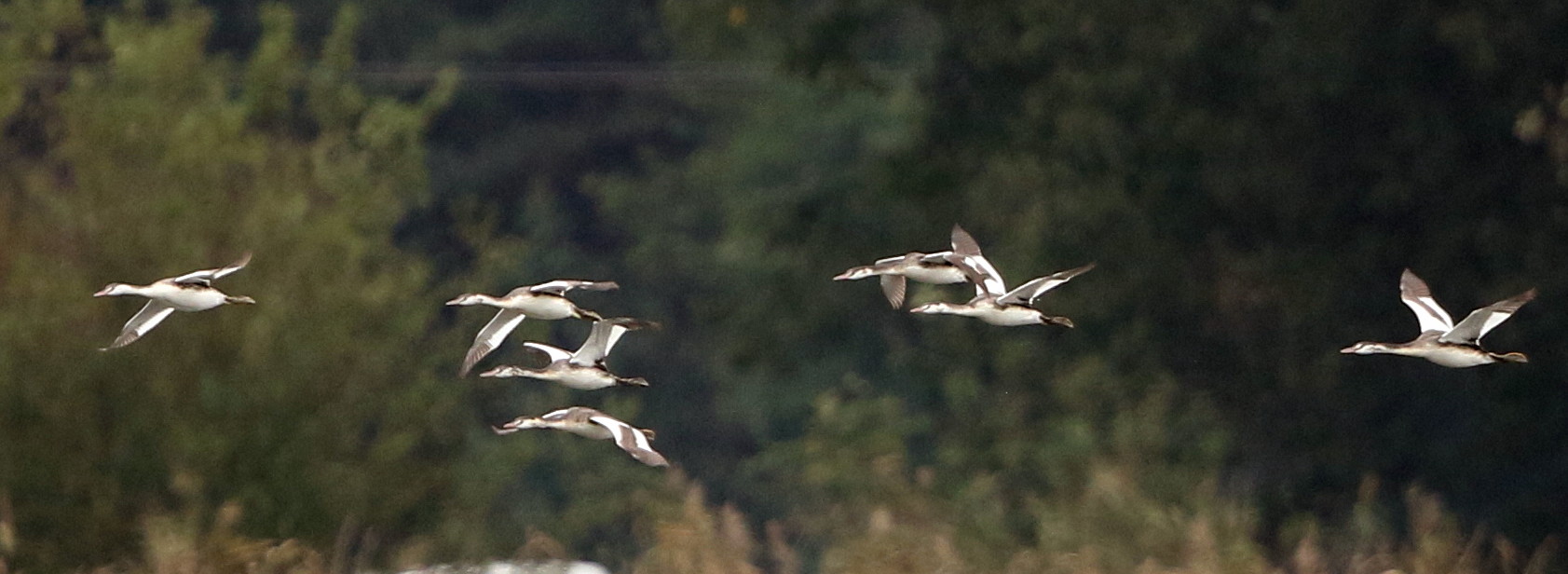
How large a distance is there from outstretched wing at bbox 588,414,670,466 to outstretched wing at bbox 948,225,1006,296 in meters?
1.28

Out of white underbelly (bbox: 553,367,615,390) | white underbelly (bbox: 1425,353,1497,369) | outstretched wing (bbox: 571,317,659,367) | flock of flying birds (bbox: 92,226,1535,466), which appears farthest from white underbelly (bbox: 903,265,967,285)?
white underbelly (bbox: 1425,353,1497,369)

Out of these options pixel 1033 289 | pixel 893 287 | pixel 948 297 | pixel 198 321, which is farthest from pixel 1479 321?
pixel 948 297

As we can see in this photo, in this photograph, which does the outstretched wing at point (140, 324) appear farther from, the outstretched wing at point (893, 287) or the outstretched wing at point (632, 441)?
the outstretched wing at point (893, 287)

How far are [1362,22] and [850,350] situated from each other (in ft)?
45.7

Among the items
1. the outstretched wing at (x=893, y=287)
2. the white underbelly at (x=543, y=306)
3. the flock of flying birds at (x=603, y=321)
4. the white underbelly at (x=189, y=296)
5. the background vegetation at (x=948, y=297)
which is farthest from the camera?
the background vegetation at (x=948, y=297)

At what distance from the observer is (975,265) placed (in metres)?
8.21

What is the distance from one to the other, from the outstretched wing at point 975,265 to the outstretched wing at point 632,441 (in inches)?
50.2

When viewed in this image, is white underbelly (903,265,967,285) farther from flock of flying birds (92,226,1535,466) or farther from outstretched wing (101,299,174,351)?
outstretched wing (101,299,174,351)

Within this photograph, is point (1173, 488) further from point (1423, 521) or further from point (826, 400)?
point (1423, 521)

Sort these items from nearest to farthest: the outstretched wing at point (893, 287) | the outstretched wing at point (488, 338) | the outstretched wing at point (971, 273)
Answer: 1. the outstretched wing at point (971, 273)
2. the outstretched wing at point (488, 338)
3. the outstretched wing at point (893, 287)

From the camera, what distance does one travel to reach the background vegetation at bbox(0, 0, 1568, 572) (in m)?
13.7

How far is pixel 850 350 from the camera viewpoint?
31.2 metres

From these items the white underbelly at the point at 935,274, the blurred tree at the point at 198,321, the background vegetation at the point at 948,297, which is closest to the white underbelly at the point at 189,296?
the white underbelly at the point at 935,274

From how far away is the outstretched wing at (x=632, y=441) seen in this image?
636cm
